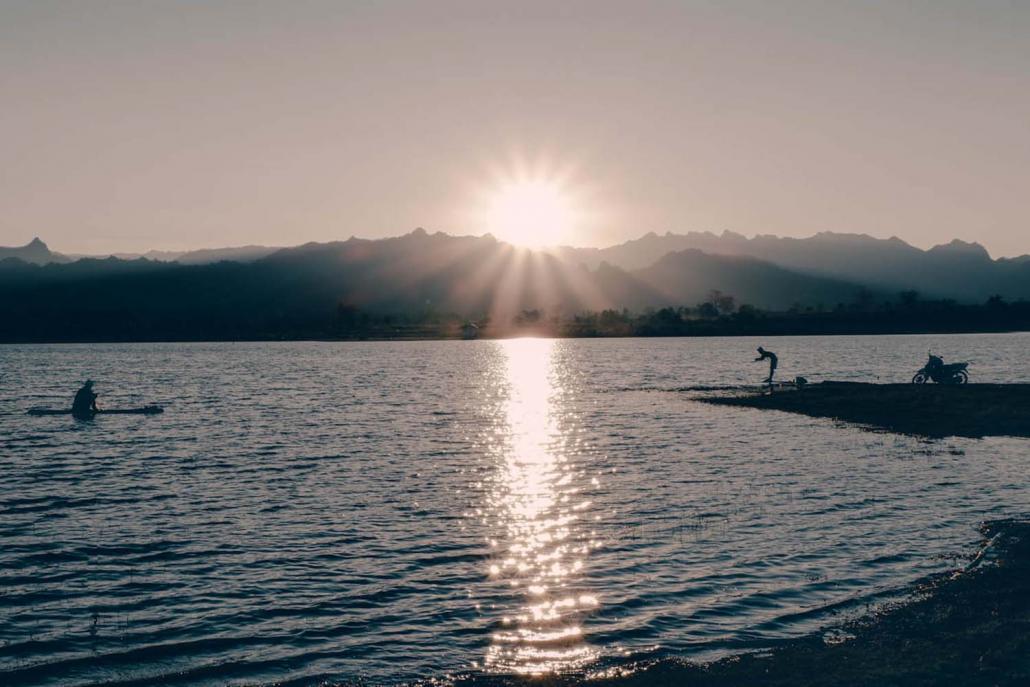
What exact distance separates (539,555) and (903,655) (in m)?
11.5

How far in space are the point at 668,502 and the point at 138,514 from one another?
789 inches

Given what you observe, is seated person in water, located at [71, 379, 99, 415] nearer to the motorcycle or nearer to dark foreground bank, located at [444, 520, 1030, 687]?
dark foreground bank, located at [444, 520, 1030, 687]

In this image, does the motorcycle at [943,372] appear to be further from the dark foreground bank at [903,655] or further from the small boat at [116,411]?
the small boat at [116,411]

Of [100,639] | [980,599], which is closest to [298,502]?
[100,639]

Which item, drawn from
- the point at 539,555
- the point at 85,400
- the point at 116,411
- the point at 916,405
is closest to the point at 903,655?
the point at 539,555

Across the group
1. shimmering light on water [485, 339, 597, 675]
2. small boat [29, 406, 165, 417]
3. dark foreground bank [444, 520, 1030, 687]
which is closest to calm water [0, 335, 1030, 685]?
shimmering light on water [485, 339, 597, 675]

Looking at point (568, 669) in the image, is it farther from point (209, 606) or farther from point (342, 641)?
point (209, 606)

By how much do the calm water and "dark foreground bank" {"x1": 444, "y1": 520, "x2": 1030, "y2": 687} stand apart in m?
1.02

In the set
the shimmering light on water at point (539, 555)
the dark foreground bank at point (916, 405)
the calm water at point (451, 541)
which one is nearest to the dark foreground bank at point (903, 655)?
the calm water at point (451, 541)

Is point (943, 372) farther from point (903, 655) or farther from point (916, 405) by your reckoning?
point (903, 655)

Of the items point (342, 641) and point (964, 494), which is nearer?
point (342, 641)

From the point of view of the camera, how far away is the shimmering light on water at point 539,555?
1770cm

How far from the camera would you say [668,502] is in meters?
33.2

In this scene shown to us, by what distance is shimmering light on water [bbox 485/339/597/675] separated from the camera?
58.1ft
